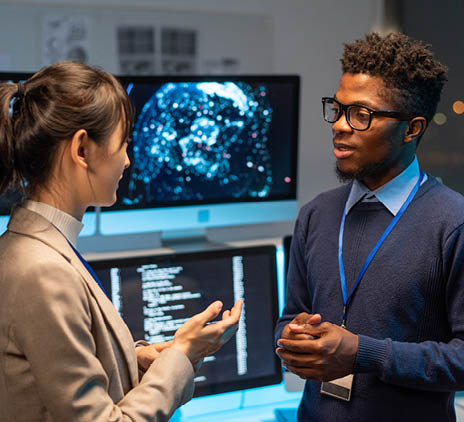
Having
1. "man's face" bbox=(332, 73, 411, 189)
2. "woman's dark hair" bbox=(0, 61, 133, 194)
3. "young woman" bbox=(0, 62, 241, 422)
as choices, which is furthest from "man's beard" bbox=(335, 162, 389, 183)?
"woman's dark hair" bbox=(0, 61, 133, 194)

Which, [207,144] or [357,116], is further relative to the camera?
[207,144]

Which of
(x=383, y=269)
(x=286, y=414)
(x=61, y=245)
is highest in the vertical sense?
(x=61, y=245)

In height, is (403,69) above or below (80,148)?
above

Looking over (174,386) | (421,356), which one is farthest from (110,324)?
(421,356)

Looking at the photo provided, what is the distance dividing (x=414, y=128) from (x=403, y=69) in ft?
0.45

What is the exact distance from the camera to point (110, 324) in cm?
91

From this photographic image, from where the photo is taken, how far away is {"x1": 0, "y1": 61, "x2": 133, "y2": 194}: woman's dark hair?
34.4 inches

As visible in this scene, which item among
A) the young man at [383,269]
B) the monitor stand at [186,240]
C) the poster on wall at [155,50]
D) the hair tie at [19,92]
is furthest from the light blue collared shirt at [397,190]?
the poster on wall at [155,50]

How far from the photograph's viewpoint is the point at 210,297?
1.81 meters

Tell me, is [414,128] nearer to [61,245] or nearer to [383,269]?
[383,269]

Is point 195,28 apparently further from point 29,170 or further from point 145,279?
point 29,170

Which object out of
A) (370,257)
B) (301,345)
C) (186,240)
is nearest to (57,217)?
(301,345)

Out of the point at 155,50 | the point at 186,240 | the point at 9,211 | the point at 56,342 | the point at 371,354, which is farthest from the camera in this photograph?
the point at 155,50

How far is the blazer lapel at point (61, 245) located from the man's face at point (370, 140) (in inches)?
26.9
